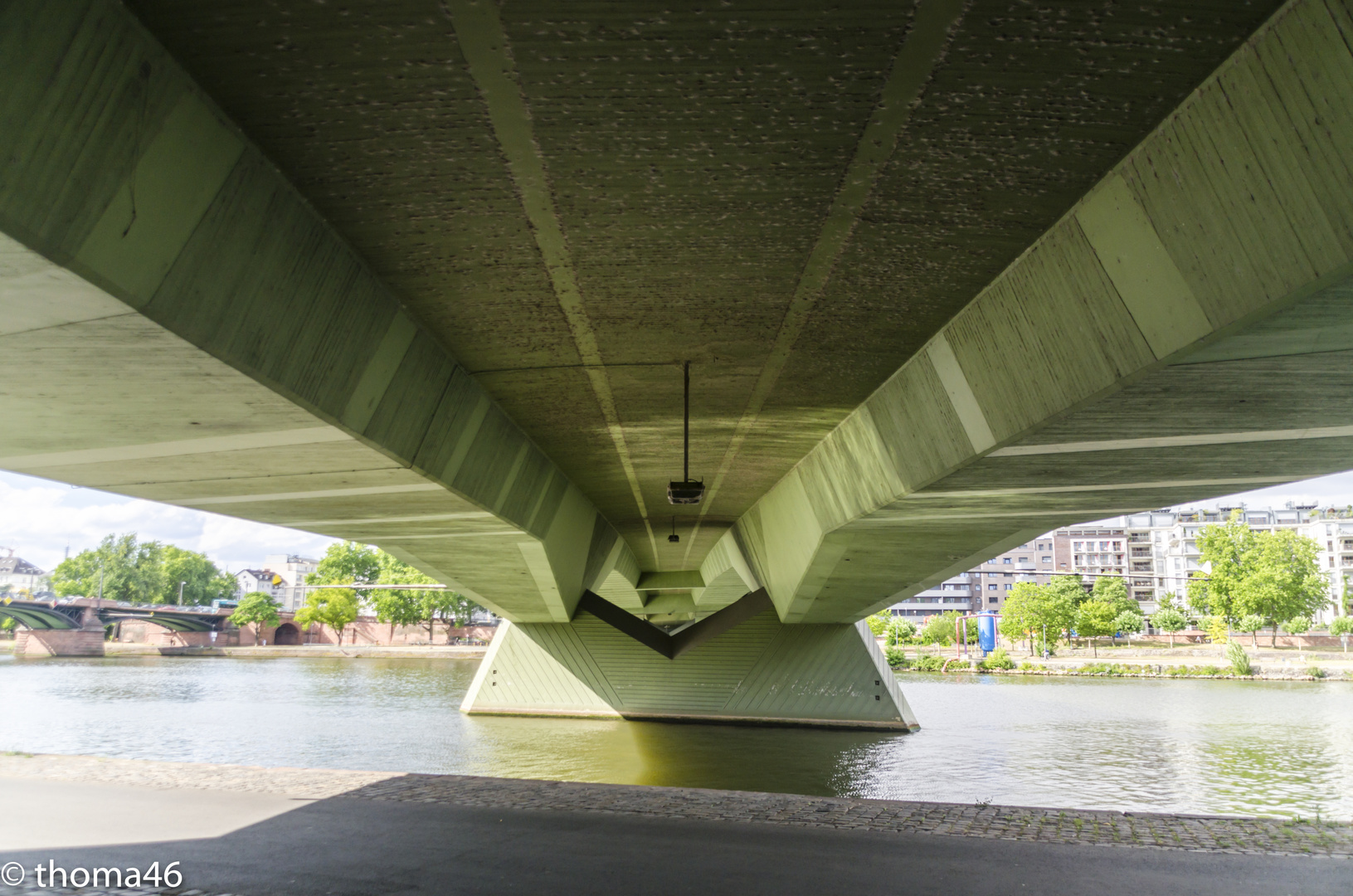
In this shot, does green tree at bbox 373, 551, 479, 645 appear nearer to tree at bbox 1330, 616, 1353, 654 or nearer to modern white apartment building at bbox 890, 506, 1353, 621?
modern white apartment building at bbox 890, 506, 1353, 621

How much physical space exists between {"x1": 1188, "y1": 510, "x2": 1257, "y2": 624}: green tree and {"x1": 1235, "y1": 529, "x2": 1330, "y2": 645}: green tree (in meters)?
0.39

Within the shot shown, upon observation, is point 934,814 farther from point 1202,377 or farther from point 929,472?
point 1202,377

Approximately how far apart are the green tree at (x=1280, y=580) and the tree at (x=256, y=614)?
102 meters

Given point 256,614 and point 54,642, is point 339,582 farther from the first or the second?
point 54,642

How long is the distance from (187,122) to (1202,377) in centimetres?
596

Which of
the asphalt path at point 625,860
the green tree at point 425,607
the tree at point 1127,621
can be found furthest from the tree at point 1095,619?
the asphalt path at point 625,860

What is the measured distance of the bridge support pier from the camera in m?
24.7

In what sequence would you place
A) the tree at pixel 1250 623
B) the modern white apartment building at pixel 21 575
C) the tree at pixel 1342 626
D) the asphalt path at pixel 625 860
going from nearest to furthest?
the asphalt path at pixel 625 860 → the tree at pixel 1250 623 → the tree at pixel 1342 626 → the modern white apartment building at pixel 21 575

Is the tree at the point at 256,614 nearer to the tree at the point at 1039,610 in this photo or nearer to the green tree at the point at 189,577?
the green tree at the point at 189,577

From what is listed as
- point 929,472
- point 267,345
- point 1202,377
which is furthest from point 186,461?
point 1202,377

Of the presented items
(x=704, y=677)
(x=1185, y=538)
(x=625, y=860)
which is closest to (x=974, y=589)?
(x=1185, y=538)

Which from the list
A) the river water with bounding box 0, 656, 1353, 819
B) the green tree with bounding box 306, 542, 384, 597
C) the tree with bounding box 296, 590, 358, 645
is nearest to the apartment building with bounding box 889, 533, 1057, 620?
the green tree with bounding box 306, 542, 384, 597

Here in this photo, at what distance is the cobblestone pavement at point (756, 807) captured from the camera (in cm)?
823

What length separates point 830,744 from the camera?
21.9 meters
